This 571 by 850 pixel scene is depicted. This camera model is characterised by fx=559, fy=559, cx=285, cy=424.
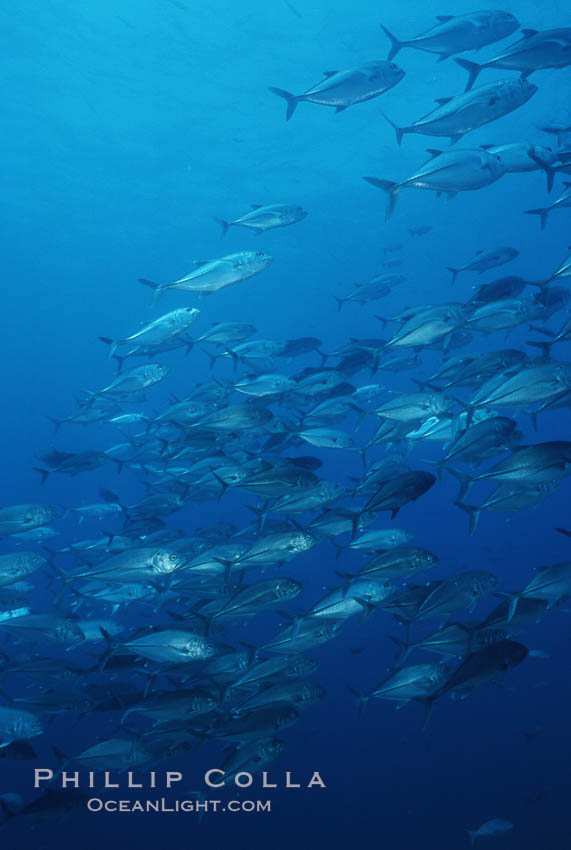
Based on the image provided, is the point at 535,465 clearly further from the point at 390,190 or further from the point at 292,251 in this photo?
the point at 292,251

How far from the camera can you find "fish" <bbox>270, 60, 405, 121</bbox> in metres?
5.03

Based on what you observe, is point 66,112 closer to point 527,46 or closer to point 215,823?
point 527,46

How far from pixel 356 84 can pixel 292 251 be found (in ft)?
108

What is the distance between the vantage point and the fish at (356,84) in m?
5.03

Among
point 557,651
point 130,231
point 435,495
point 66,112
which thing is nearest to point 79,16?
point 66,112

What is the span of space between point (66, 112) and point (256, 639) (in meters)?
21.0

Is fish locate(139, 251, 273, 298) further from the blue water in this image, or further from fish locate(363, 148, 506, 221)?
the blue water

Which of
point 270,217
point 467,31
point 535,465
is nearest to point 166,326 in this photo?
point 270,217

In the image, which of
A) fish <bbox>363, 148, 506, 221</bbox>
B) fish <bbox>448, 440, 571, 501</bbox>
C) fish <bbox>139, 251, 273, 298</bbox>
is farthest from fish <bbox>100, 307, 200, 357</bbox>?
fish <bbox>448, 440, 571, 501</bbox>

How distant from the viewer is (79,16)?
1764 centimetres

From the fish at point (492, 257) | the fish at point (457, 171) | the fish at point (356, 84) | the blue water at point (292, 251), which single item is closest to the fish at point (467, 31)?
the fish at point (356, 84)

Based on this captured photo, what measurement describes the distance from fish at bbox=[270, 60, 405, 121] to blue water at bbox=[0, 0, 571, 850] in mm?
4631

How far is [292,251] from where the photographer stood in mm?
37000

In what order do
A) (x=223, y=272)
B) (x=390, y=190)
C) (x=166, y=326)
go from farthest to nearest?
(x=166, y=326)
(x=223, y=272)
(x=390, y=190)
